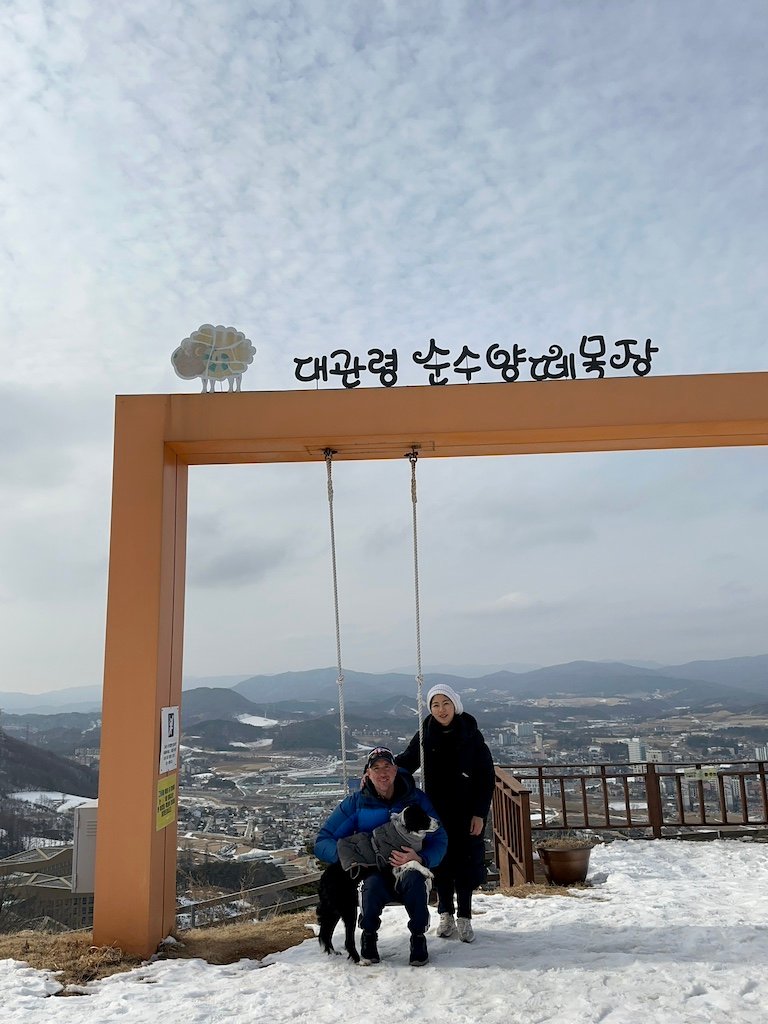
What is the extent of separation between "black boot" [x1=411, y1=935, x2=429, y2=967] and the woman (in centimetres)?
44

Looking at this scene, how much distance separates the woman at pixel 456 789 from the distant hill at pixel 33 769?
15.0ft

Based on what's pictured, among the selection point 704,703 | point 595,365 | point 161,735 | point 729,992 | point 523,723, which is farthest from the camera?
point 704,703

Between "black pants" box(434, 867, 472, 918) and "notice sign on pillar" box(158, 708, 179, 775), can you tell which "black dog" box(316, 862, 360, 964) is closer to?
"black pants" box(434, 867, 472, 918)

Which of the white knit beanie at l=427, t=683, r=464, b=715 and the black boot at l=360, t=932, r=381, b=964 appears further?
the white knit beanie at l=427, t=683, r=464, b=715

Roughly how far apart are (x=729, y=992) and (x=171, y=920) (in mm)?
2963

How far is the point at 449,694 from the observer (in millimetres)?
4203

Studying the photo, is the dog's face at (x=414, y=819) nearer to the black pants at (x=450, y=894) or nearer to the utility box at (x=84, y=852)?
the black pants at (x=450, y=894)

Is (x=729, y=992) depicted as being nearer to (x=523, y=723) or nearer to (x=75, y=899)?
(x=75, y=899)

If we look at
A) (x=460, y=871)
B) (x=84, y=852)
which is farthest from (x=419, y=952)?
(x=84, y=852)

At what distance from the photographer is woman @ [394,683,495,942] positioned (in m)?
4.01

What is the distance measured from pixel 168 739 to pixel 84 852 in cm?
74

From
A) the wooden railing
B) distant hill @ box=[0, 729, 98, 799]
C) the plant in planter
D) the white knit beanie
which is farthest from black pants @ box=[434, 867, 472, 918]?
distant hill @ box=[0, 729, 98, 799]

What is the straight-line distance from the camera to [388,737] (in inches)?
267

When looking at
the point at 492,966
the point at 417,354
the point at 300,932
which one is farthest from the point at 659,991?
the point at 417,354
